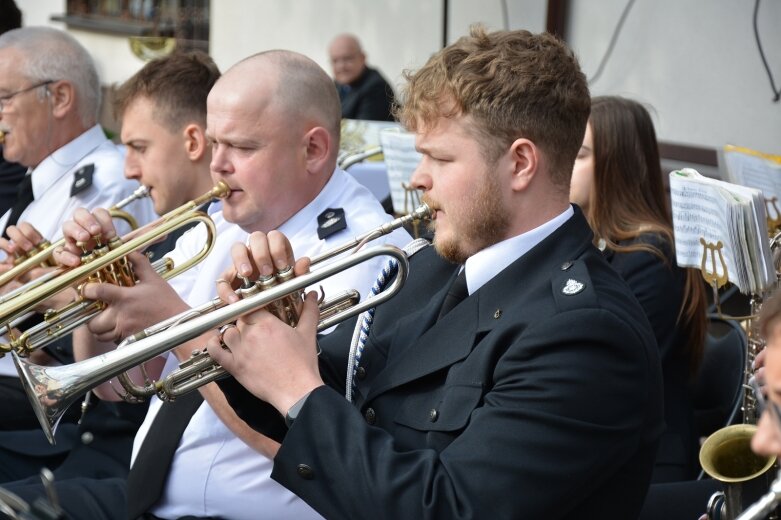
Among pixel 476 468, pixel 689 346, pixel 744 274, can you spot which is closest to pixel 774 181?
pixel 689 346

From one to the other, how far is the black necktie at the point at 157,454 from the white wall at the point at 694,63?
12.8 feet

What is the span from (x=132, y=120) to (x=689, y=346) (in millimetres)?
2072

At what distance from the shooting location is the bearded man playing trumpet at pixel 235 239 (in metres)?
2.77

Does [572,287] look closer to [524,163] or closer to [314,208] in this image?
[524,163]

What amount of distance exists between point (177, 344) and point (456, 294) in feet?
2.03

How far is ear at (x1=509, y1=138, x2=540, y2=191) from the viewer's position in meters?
2.41

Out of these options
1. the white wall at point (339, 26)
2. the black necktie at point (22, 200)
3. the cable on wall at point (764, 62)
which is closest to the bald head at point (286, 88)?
the black necktie at point (22, 200)


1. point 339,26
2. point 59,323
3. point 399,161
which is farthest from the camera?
point 339,26

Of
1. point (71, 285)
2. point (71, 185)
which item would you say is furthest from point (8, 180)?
point (71, 285)

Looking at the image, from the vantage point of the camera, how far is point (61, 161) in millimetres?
4555

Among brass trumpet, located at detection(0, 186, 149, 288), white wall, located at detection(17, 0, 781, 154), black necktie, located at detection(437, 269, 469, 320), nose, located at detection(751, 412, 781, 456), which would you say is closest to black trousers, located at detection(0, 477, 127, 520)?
brass trumpet, located at detection(0, 186, 149, 288)

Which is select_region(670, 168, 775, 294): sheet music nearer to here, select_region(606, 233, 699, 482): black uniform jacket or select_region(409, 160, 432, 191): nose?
select_region(606, 233, 699, 482): black uniform jacket

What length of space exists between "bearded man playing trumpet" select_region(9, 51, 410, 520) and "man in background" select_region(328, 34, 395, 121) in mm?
5435

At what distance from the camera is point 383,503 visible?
83.4 inches
